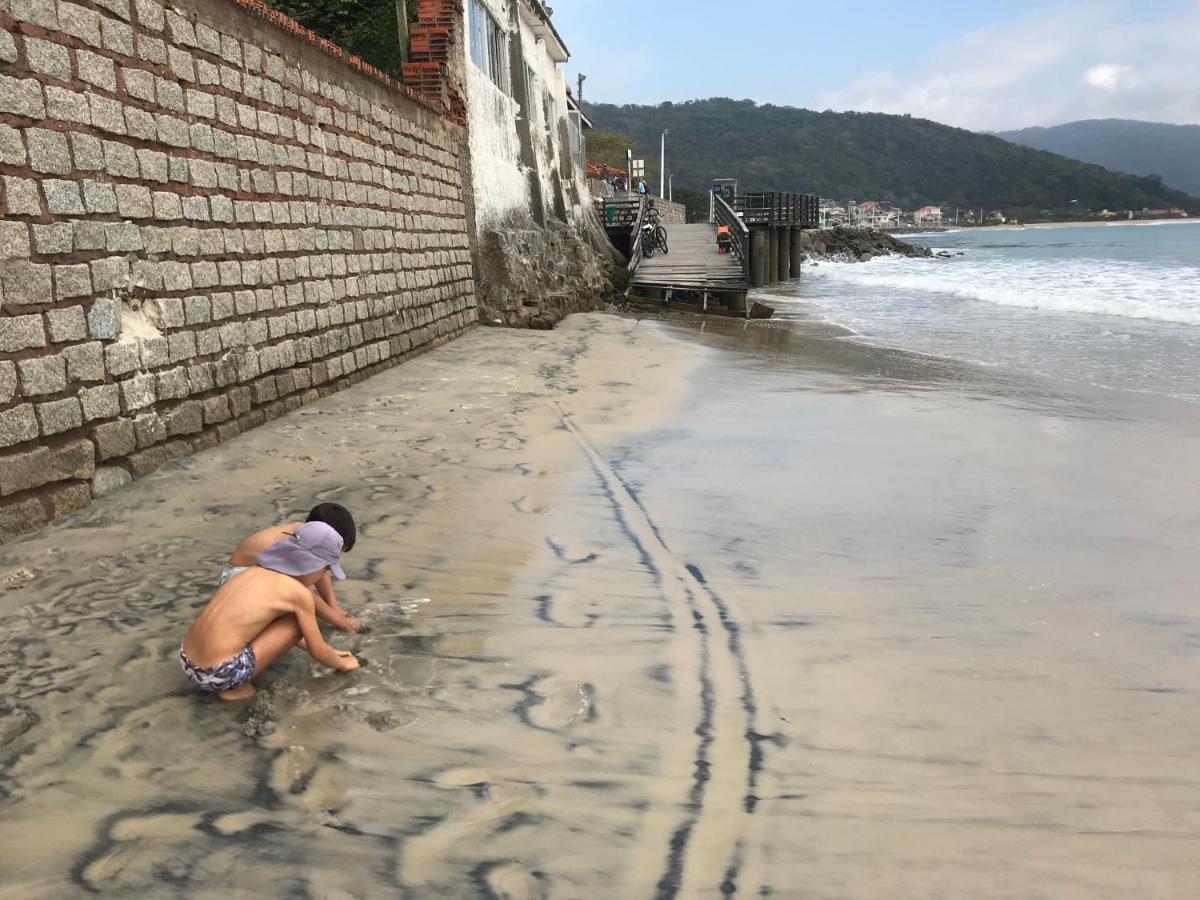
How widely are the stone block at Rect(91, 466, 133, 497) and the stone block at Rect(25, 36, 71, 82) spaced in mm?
2063

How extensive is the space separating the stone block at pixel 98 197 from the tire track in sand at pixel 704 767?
12.1 ft

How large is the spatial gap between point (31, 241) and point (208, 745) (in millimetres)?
2987

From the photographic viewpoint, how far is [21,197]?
397cm

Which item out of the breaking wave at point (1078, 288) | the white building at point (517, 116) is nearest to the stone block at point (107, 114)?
the white building at point (517, 116)

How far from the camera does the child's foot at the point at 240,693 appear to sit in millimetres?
2615

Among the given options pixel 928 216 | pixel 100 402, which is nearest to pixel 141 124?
pixel 100 402

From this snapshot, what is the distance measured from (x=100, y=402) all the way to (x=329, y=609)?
2469mm

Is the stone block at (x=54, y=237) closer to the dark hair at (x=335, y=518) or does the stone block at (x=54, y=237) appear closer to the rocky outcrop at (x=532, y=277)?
the dark hair at (x=335, y=518)

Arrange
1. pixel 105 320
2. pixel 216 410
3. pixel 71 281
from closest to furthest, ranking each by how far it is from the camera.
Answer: pixel 71 281 → pixel 105 320 → pixel 216 410

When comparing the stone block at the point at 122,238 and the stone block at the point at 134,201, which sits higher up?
the stone block at the point at 134,201

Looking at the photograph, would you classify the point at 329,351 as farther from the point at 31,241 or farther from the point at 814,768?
the point at 814,768

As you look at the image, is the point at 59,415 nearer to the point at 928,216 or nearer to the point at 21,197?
the point at 21,197

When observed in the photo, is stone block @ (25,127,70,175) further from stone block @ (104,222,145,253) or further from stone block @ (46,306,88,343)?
stone block @ (46,306,88,343)

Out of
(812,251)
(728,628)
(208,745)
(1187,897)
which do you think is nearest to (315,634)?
(208,745)
